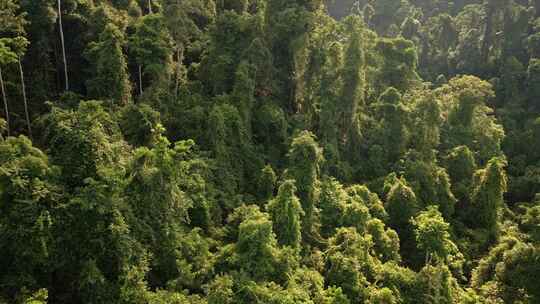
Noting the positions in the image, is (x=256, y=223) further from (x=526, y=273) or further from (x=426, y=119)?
(x=426, y=119)

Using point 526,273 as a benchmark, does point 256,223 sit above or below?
above

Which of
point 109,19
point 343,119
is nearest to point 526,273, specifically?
point 343,119

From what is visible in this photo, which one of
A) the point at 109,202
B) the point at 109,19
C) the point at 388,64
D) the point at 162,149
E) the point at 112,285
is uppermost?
the point at 109,19

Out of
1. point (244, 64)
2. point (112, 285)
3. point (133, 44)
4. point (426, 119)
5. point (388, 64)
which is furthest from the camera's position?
point (388, 64)

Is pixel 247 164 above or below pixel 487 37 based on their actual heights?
below

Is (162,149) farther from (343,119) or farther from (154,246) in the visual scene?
(343,119)

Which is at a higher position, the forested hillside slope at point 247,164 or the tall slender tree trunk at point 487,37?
the tall slender tree trunk at point 487,37

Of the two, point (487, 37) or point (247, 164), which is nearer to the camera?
point (247, 164)

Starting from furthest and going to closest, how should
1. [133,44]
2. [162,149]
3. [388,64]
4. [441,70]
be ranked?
[441,70]
[388,64]
[133,44]
[162,149]

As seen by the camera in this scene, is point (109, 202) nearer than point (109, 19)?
Yes
